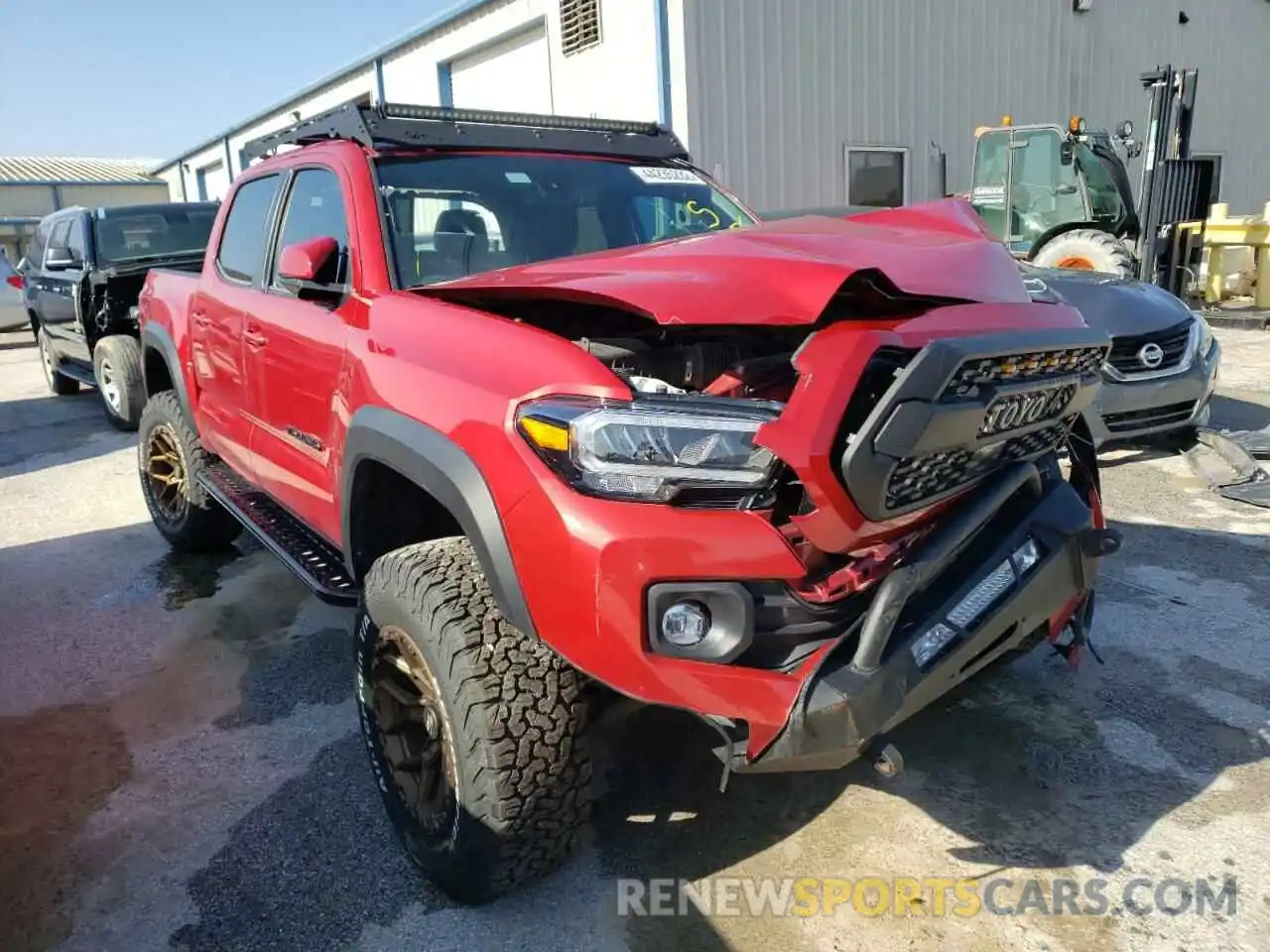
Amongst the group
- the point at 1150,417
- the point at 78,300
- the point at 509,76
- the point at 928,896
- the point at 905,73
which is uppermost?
the point at 509,76

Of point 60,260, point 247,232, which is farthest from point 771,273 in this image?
point 60,260

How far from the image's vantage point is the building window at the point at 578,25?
A: 39.1 ft

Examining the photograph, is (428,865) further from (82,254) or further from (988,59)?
(988,59)

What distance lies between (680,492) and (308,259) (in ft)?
4.99

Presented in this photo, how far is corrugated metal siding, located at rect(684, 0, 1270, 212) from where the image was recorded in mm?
11531

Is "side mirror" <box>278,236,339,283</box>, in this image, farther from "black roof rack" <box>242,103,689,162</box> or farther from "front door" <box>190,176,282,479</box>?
"front door" <box>190,176,282,479</box>

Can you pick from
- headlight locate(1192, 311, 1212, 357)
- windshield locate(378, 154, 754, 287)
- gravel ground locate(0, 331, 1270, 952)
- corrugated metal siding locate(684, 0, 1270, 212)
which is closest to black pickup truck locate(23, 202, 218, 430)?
gravel ground locate(0, 331, 1270, 952)

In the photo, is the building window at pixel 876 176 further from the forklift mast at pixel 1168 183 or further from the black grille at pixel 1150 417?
the black grille at pixel 1150 417

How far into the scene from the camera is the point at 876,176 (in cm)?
1322

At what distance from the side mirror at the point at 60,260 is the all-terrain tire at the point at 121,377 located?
76 cm

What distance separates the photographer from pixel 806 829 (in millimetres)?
2531

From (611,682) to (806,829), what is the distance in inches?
39.3

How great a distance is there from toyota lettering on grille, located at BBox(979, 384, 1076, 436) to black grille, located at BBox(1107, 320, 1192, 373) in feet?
12.8

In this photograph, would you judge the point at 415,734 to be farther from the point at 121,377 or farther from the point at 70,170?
the point at 70,170
